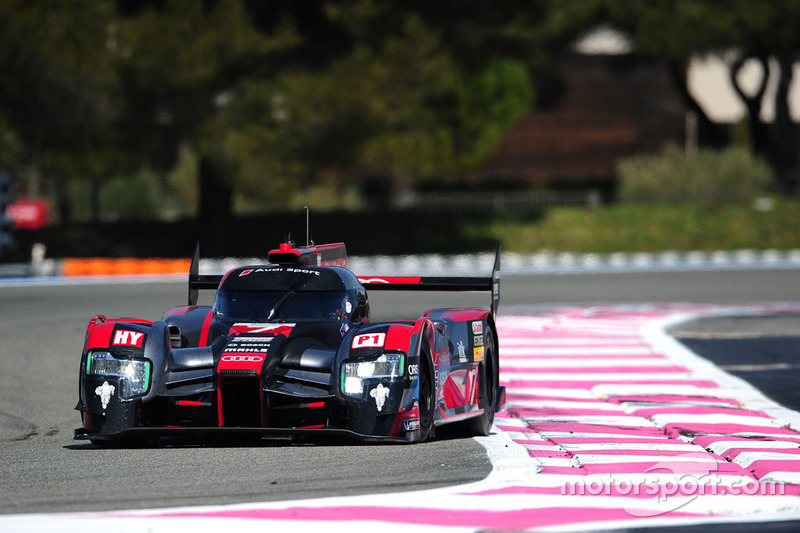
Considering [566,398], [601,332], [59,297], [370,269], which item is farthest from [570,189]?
[566,398]

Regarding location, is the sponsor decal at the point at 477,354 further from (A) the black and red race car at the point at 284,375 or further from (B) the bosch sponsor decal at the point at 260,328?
(B) the bosch sponsor decal at the point at 260,328

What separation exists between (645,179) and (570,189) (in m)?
14.2

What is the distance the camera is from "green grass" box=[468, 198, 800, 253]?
129 ft

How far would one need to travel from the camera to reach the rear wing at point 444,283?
10.3 metres

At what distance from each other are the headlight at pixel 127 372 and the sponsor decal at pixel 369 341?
1.36 metres

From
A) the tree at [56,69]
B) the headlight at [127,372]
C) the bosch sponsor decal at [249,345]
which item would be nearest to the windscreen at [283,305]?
the bosch sponsor decal at [249,345]

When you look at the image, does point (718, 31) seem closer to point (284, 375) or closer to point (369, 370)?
point (369, 370)

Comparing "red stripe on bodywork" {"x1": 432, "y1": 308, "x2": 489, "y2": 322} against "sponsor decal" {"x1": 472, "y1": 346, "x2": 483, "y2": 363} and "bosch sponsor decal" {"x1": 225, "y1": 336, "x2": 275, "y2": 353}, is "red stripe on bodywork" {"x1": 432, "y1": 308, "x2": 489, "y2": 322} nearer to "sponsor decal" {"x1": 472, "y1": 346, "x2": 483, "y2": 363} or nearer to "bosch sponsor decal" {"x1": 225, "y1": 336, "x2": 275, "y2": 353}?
"sponsor decal" {"x1": 472, "y1": 346, "x2": 483, "y2": 363}

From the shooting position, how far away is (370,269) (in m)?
34.8

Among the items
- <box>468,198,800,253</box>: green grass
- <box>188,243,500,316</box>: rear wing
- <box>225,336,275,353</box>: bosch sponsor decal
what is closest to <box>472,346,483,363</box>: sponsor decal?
<box>188,243,500,316</box>: rear wing

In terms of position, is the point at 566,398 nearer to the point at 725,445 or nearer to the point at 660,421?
the point at 660,421

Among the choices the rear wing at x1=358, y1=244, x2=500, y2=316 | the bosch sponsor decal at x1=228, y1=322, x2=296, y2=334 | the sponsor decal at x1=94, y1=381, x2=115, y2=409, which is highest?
the rear wing at x1=358, y1=244, x2=500, y2=316

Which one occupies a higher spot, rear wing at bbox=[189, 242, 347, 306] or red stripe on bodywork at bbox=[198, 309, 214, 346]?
rear wing at bbox=[189, 242, 347, 306]

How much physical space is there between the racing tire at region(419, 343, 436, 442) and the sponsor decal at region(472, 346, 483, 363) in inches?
36.3
